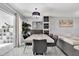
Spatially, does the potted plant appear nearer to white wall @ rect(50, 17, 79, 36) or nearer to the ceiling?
the ceiling

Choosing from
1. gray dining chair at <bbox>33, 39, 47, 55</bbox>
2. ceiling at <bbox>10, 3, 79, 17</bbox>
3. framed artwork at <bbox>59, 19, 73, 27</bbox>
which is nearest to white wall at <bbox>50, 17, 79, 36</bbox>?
framed artwork at <bbox>59, 19, 73, 27</bbox>

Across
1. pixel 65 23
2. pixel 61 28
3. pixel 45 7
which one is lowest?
pixel 61 28

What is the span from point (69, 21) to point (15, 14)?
3867 mm

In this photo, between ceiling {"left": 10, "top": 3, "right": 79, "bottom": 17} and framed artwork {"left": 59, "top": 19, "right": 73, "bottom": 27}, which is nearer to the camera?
ceiling {"left": 10, "top": 3, "right": 79, "bottom": 17}

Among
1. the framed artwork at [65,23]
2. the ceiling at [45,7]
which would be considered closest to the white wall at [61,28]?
the framed artwork at [65,23]

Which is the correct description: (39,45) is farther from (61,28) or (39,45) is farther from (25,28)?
(61,28)

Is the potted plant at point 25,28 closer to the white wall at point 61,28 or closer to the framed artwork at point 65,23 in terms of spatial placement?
the white wall at point 61,28

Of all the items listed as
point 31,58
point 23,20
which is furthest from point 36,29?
point 31,58

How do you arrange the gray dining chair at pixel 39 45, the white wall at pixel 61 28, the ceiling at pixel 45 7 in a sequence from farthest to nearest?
the white wall at pixel 61 28 < the ceiling at pixel 45 7 < the gray dining chair at pixel 39 45

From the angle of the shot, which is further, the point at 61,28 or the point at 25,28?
the point at 61,28

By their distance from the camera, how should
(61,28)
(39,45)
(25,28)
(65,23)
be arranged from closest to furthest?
(39,45) < (25,28) < (61,28) < (65,23)

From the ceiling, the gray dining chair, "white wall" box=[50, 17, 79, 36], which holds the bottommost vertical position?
the gray dining chair

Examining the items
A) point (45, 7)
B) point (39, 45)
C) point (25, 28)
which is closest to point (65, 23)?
point (25, 28)

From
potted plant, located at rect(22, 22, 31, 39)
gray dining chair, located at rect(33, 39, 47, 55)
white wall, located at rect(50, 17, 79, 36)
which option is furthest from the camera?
white wall, located at rect(50, 17, 79, 36)
